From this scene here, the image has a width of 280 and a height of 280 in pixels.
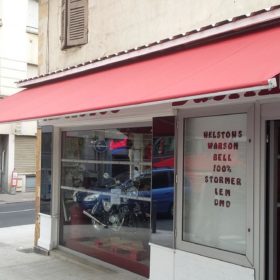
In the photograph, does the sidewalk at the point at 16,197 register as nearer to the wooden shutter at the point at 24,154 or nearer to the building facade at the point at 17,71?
the building facade at the point at 17,71

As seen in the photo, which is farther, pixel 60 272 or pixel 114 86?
pixel 60 272

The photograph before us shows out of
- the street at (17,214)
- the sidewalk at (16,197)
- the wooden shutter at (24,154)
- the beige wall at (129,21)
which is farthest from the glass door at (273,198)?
the wooden shutter at (24,154)

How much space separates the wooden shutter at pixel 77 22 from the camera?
8609 millimetres

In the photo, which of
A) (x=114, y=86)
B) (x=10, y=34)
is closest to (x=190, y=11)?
(x=114, y=86)

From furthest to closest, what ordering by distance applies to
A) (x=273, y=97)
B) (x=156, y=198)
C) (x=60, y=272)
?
(x=60, y=272) → (x=156, y=198) → (x=273, y=97)

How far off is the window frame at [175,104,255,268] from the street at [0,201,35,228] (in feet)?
25.5

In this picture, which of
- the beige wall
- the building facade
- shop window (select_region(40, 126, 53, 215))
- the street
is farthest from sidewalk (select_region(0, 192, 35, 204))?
the beige wall

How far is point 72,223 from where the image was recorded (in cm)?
899

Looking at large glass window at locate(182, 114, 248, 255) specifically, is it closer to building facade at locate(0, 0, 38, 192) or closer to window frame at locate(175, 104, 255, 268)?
window frame at locate(175, 104, 255, 268)

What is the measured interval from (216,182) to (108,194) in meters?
2.79

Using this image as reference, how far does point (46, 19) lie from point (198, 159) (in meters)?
5.19

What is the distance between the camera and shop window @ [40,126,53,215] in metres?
9.06

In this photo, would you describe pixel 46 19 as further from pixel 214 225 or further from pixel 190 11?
pixel 214 225

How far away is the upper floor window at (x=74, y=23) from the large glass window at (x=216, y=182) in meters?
3.48
